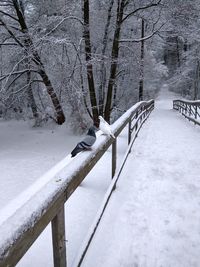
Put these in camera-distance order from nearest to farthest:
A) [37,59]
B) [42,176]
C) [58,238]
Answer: [58,238], [42,176], [37,59]

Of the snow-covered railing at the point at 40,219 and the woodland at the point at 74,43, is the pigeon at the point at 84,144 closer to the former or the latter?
the snow-covered railing at the point at 40,219

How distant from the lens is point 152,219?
3.61m

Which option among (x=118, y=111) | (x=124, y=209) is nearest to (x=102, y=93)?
(x=118, y=111)

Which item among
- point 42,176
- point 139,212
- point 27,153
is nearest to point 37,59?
point 27,153

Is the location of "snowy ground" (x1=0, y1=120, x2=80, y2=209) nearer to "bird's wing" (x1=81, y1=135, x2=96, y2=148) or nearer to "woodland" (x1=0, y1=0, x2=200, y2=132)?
"woodland" (x1=0, y1=0, x2=200, y2=132)

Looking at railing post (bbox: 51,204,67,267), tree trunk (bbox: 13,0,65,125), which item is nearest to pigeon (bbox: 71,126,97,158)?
railing post (bbox: 51,204,67,267)

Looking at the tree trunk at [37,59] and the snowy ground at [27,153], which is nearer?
the snowy ground at [27,153]

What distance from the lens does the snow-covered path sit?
2871mm

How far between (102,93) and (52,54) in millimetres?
7169

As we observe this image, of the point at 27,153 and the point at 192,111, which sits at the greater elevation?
the point at 192,111

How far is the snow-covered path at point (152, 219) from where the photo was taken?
287 centimetres

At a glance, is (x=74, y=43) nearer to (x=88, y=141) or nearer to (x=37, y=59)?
(x=37, y=59)

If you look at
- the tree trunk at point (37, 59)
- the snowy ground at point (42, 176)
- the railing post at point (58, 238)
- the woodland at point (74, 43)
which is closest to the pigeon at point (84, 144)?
the snowy ground at point (42, 176)

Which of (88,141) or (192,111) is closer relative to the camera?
(88,141)
